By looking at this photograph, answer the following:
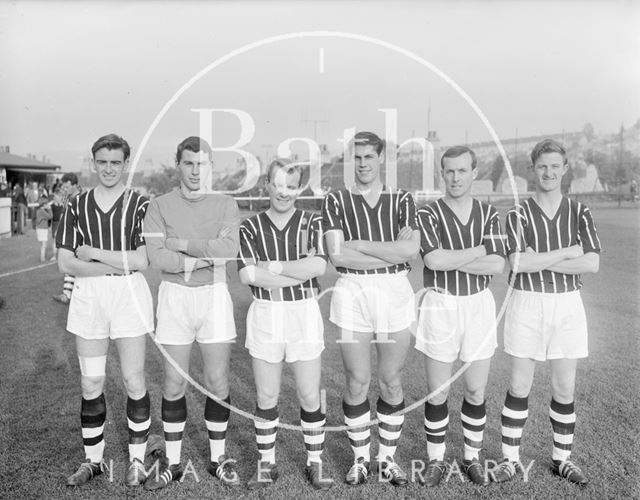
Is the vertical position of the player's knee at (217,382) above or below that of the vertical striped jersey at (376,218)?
below

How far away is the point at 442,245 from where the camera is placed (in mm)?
3443

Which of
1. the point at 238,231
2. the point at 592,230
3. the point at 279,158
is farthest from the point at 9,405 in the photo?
the point at 592,230

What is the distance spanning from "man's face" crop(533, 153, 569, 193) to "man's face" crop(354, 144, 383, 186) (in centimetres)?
99

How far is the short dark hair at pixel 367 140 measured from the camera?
3320 mm

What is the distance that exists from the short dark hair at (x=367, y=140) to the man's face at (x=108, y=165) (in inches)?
56.5

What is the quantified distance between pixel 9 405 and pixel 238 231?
114 inches

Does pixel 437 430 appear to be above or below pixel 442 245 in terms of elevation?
below

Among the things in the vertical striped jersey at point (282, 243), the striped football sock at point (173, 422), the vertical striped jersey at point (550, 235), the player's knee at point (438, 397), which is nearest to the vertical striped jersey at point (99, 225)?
the vertical striped jersey at point (282, 243)

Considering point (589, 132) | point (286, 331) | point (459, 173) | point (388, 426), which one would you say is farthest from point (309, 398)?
point (589, 132)

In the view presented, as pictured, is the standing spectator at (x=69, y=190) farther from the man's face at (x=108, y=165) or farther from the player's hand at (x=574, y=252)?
the player's hand at (x=574, y=252)

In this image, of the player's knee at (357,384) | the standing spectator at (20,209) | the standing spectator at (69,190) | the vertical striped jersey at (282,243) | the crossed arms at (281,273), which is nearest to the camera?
the crossed arms at (281,273)

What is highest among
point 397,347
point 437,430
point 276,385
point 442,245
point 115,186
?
point 115,186

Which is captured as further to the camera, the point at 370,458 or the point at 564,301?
the point at 370,458

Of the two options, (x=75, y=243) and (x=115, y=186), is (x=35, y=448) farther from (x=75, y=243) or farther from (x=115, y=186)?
(x=115, y=186)
